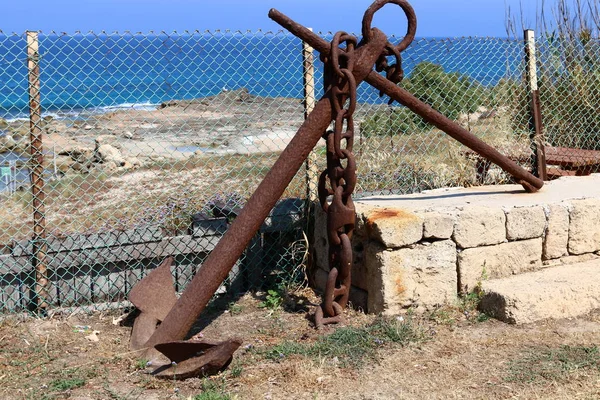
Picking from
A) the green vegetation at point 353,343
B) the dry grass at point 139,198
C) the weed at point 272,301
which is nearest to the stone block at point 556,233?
the green vegetation at point 353,343

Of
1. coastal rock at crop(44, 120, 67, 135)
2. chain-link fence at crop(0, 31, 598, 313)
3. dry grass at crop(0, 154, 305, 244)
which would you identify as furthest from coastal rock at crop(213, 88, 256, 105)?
coastal rock at crop(44, 120, 67, 135)

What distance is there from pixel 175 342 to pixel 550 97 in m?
5.74

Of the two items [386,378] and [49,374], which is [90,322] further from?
[386,378]

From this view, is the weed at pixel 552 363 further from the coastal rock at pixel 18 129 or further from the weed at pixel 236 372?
the coastal rock at pixel 18 129

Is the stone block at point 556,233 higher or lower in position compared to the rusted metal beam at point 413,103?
lower

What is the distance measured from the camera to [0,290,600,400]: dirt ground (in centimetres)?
379

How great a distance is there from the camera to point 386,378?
155 inches

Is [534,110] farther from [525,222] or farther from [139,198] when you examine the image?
[139,198]

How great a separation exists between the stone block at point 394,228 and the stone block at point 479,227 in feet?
1.15

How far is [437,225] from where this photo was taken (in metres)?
4.88

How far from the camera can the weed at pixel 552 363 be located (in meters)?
3.89

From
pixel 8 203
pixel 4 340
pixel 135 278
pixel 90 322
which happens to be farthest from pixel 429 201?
pixel 8 203

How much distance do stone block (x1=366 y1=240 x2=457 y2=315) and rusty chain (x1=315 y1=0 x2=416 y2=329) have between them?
1.03 feet

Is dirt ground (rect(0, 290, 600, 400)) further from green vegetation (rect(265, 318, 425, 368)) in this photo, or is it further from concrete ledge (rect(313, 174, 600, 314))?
concrete ledge (rect(313, 174, 600, 314))
